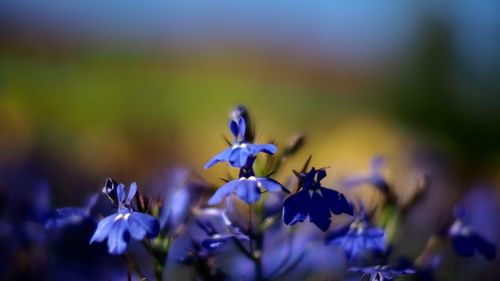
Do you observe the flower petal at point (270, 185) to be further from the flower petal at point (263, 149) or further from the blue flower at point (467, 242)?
the blue flower at point (467, 242)

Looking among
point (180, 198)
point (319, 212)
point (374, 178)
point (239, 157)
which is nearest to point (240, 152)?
point (239, 157)

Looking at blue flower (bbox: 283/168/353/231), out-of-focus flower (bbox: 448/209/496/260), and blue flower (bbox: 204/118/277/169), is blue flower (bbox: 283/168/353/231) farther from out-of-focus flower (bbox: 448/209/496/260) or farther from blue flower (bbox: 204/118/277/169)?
out-of-focus flower (bbox: 448/209/496/260)

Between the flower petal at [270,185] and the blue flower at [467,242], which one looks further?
the blue flower at [467,242]

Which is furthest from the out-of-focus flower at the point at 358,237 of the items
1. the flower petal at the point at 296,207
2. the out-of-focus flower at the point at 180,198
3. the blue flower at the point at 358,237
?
the out-of-focus flower at the point at 180,198

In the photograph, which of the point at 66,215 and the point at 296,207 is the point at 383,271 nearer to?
the point at 296,207

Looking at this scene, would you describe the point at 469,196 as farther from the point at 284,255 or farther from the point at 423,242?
the point at 284,255

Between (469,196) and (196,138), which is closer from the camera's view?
(469,196)

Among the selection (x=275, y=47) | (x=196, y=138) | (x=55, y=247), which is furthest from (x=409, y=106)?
(x=55, y=247)
